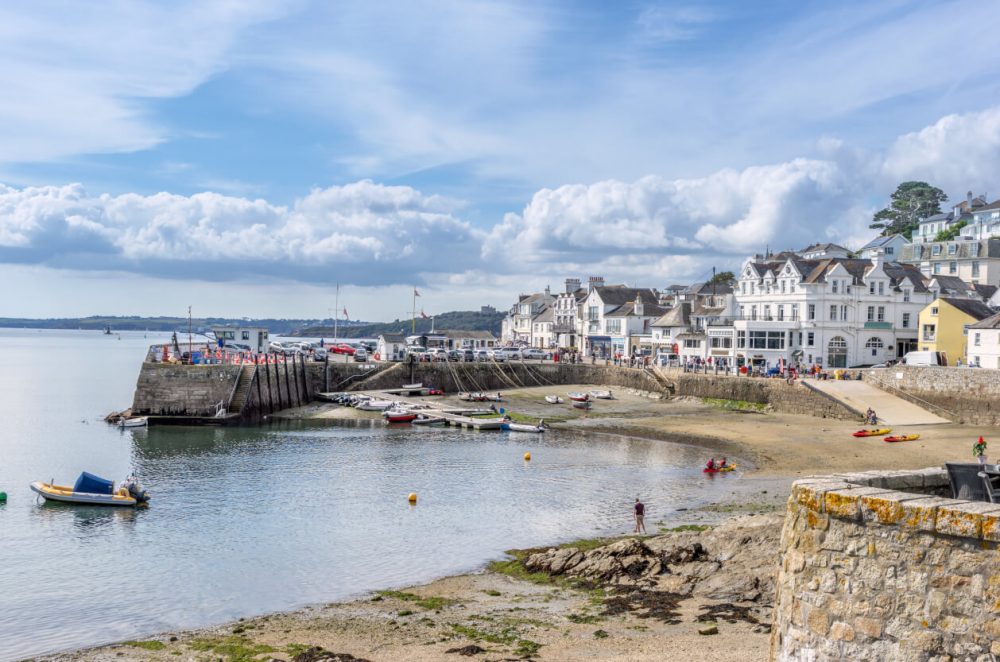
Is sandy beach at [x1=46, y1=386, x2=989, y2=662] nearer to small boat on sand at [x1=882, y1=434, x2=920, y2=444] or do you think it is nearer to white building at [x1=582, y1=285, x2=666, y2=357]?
small boat on sand at [x1=882, y1=434, x2=920, y2=444]

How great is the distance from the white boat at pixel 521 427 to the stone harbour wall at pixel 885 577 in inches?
1862

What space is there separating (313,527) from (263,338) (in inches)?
2241

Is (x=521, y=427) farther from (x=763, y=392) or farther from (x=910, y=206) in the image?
(x=910, y=206)

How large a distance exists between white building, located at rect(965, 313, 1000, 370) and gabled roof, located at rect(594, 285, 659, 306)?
154ft

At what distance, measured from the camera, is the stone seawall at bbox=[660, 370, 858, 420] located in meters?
58.4

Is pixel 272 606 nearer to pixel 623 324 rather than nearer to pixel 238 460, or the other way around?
pixel 238 460

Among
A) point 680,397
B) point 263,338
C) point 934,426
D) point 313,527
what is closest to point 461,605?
point 313,527

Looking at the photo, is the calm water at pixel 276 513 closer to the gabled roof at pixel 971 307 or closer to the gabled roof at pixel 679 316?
the gabled roof at pixel 971 307

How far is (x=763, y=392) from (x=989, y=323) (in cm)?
1609

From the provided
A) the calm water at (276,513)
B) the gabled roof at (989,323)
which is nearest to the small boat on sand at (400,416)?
the calm water at (276,513)

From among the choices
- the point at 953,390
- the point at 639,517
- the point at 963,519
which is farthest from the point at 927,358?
the point at 963,519

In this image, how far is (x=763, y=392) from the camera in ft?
211

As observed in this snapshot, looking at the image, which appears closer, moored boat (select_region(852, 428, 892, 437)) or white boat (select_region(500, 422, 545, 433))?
moored boat (select_region(852, 428, 892, 437))

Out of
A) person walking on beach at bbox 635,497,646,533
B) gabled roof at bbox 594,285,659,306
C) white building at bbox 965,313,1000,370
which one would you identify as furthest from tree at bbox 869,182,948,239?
person walking on beach at bbox 635,497,646,533
